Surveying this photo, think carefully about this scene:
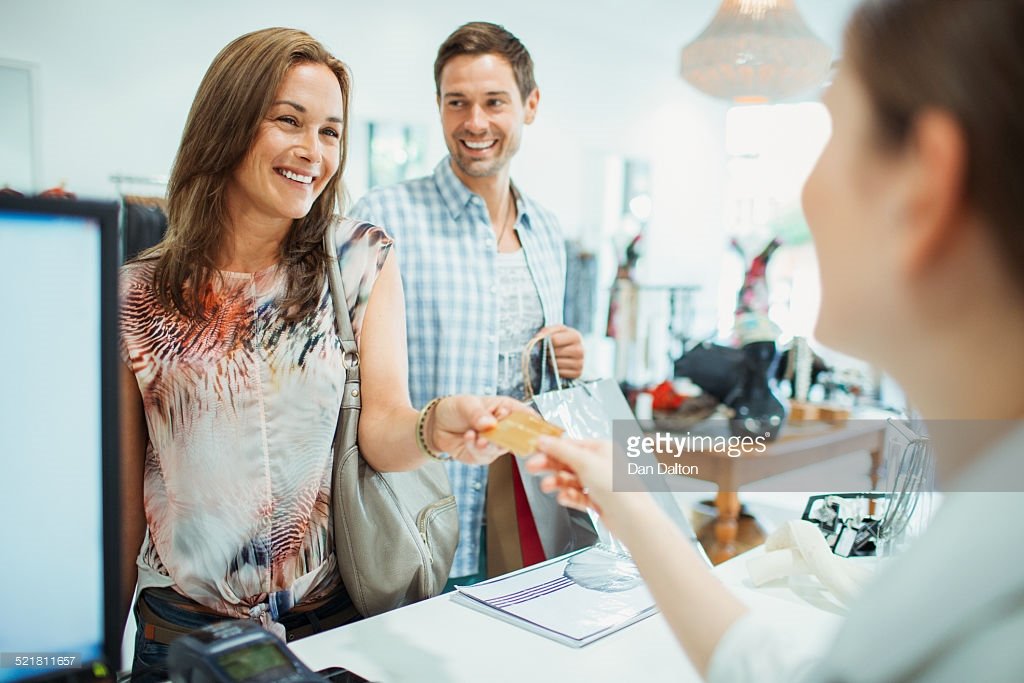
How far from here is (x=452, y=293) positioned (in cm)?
205

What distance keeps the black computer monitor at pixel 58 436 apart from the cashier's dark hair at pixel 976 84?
1.93 ft

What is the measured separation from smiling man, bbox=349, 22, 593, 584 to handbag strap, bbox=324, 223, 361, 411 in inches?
28.5

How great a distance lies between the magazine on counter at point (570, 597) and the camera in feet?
3.88

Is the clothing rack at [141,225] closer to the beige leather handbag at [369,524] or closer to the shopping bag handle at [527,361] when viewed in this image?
the shopping bag handle at [527,361]

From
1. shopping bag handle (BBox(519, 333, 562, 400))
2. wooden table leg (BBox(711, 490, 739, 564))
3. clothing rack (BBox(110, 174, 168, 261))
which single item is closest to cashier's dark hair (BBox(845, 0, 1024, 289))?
shopping bag handle (BBox(519, 333, 562, 400))

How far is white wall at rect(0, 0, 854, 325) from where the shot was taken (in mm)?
3852

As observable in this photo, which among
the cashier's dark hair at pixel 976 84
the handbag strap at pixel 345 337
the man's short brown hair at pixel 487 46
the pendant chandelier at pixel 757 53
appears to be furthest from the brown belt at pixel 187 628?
the pendant chandelier at pixel 757 53

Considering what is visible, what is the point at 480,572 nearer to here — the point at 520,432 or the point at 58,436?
the point at 520,432

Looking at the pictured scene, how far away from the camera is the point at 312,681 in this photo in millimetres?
792

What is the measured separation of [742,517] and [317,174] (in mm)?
3982

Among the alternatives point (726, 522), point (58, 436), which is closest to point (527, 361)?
point (58, 436)

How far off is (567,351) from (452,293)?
354mm

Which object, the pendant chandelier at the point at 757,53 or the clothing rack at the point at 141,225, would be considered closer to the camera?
the pendant chandelier at the point at 757,53

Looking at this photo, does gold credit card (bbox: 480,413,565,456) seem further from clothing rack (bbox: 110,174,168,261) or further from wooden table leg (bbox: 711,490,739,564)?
wooden table leg (bbox: 711,490,739,564)
